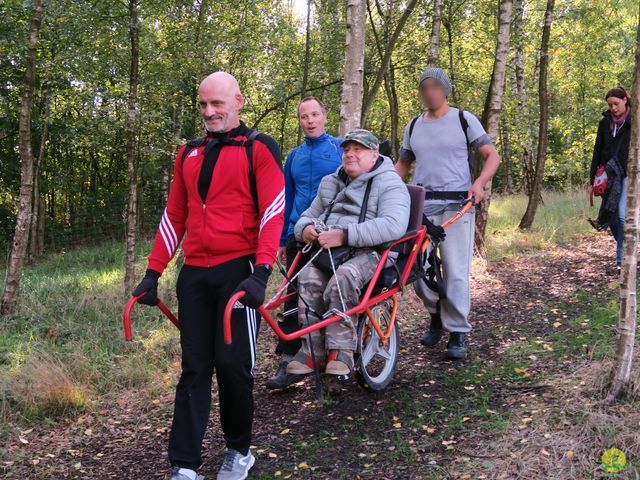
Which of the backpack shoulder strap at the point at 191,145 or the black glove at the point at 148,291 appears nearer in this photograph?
the black glove at the point at 148,291

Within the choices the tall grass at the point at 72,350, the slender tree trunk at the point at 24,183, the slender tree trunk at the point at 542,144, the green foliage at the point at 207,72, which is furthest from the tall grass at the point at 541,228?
the slender tree trunk at the point at 24,183

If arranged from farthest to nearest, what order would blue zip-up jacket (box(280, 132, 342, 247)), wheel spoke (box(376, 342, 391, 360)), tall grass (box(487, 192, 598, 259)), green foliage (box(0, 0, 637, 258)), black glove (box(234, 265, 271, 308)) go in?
green foliage (box(0, 0, 637, 258)), tall grass (box(487, 192, 598, 259)), blue zip-up jacket (box(280, 132, 342, 247)), wheel spoke (box(376, 342, 391, 360)), black glove (box(234, 265, 271, 308))

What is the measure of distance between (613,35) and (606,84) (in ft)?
27.6

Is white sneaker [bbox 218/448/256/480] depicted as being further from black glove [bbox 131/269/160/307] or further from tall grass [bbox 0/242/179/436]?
tall grass [bbox 0/242/179/436]

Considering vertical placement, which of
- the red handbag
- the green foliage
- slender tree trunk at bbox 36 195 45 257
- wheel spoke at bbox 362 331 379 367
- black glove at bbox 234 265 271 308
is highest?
the green foliage

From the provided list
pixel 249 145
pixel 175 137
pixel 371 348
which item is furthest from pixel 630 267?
pixel 175 137

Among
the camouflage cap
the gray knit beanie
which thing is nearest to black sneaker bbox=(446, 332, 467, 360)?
the camouflage cap

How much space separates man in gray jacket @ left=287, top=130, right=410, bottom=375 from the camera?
3973 mm

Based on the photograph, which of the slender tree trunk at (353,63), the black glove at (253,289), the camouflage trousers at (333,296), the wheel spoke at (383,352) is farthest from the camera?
the slender tree trunk at (353,63)

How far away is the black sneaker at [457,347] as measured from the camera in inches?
200

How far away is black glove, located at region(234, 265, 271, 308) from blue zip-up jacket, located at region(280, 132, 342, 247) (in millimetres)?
1953

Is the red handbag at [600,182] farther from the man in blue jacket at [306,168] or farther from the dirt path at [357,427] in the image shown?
the man in blue jacket at [306,168]

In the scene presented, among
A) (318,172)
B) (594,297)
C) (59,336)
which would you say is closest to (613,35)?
(594,297)

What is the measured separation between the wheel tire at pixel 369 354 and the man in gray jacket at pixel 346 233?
9.2 inches
